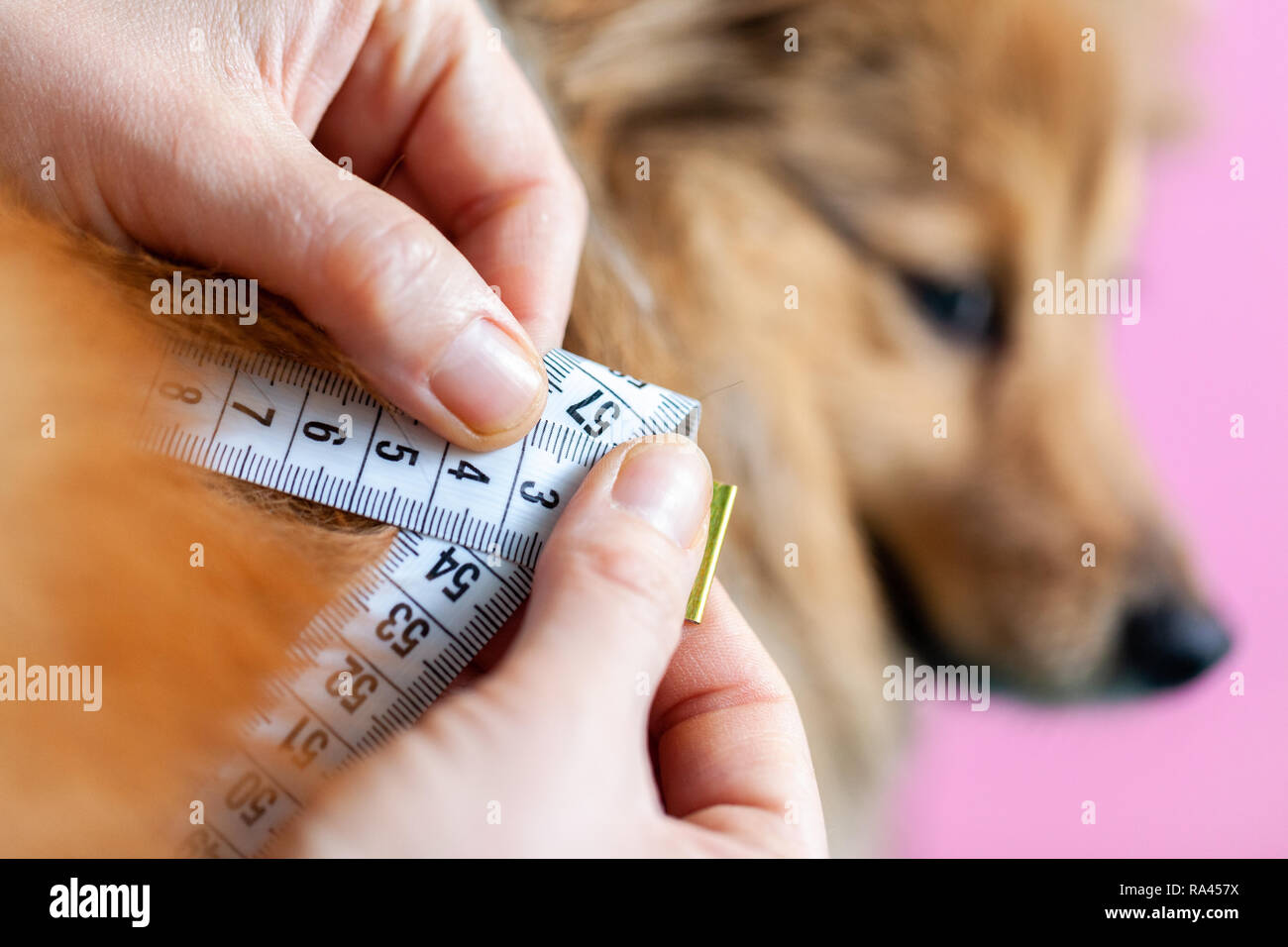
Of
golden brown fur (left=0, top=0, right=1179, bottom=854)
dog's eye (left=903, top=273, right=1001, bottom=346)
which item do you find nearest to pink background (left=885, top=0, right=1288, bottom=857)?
golden brown fur (left=0, top=0, right=1179, bottom=854)

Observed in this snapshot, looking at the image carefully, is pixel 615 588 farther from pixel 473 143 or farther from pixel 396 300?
pixel 473 143

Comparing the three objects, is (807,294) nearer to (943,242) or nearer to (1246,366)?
(943,242)

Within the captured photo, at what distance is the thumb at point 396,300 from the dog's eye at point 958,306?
0.82 m

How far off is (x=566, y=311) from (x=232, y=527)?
51cm

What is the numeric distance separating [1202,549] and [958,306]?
0.63 meters

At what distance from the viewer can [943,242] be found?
1350 millimetres

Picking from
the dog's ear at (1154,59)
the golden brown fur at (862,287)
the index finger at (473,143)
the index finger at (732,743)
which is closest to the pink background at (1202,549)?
the dog's ear at (1154,59)

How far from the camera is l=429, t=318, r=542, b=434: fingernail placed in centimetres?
69

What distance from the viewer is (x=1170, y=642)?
1.43 m

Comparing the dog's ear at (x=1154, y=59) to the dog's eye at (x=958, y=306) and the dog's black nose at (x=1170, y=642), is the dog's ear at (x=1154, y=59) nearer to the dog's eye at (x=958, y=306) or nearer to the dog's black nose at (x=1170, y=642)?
the dog's eye at (x=958, y=306)

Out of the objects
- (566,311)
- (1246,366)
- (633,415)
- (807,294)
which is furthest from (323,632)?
(1246,366)

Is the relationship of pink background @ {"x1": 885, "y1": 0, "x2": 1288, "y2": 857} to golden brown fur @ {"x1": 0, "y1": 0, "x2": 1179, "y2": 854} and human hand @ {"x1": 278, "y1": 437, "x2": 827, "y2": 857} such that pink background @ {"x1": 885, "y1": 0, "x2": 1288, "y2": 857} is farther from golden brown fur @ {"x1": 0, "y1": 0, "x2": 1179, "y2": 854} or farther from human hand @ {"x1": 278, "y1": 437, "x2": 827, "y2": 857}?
human hand @ {"x1": 278, "y1": 437, "x2": 827, "y2": 857}

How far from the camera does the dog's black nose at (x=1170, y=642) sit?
1399mm

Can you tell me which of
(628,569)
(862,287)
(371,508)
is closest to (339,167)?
(371,508)
